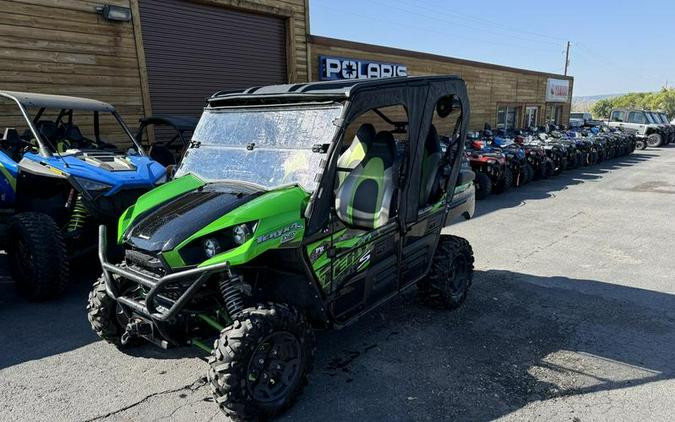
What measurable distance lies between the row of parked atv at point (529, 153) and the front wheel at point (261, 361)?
8.66 metres

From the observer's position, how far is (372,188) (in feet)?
11.1

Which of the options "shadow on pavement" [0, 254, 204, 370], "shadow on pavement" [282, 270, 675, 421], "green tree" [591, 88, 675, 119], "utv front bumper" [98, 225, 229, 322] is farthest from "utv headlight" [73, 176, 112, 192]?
"green tree" [591, 88, 675, 119]

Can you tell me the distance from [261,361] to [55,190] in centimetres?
416

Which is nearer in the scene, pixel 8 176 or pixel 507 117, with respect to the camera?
pixel 8 176

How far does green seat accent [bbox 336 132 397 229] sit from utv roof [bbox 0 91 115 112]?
4.23 meters

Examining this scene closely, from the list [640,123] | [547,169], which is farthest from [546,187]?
[640,123]

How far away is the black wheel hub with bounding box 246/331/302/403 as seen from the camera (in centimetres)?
265

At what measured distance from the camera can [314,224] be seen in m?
2.91

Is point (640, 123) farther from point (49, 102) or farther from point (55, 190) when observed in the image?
point (55, 190)

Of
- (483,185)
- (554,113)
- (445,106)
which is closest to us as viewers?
(445,106)

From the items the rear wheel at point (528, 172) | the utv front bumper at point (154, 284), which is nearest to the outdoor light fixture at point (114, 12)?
the utv front bumper at point (154, 284)

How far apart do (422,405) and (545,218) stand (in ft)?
21.6

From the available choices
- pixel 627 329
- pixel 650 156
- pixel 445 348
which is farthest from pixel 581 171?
pixel 445 348

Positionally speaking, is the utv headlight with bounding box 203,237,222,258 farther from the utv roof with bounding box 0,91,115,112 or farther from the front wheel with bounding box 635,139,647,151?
the front wheel with bounding box 635,139,647,151
